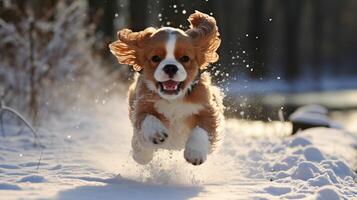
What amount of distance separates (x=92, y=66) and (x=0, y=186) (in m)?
7.27

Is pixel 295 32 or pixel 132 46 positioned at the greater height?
pixel 295 32

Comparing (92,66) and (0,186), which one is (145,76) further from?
(92,66)

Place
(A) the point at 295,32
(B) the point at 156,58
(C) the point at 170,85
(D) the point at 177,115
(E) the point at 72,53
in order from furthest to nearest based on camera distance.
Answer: (A) the point at 295,32
(E) the point at 72,53
(D) the point at 177,115
(B) the point at 156,58
(C) the point at 170,85

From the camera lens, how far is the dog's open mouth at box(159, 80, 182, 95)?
488 cm

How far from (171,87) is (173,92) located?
0.04 metres

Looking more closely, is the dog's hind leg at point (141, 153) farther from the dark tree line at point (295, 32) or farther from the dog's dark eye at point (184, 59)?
the dark tree line at point (295, 32)

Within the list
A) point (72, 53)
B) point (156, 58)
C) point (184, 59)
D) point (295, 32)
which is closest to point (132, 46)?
point (156, 58)

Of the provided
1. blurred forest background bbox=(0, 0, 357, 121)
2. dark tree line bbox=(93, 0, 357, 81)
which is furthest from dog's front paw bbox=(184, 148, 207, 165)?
dark tree line bbox=(93, 0, 357, 81)

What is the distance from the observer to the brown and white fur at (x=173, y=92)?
4863mm

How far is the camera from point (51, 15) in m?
10.1

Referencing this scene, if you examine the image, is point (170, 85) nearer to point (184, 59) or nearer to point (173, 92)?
point (173, 92)

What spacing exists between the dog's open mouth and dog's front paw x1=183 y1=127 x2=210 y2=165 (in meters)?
0.36

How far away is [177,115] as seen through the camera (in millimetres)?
5113

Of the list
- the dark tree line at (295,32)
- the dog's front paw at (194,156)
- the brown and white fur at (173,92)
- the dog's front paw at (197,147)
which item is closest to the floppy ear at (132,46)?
the brown and white fur at (173,92)
